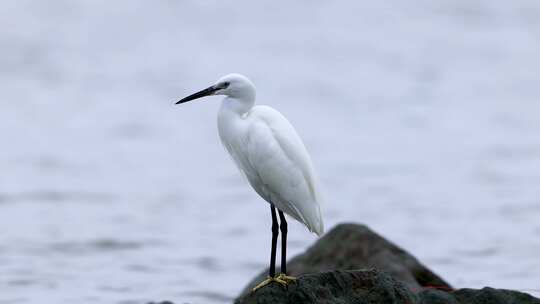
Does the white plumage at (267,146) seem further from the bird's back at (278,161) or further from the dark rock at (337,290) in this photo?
the dark rock at (337,290)

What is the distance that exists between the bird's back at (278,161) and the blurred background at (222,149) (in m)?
4.35

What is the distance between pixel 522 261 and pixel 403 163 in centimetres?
490

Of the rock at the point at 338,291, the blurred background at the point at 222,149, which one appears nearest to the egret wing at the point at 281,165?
the rock at the point at 338,291

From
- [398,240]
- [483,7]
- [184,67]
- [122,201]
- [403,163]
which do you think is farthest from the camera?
[483,7]

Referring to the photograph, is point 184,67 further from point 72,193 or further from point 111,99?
point 72,193

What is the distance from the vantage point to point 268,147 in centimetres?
730

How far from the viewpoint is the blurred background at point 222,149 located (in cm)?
1353

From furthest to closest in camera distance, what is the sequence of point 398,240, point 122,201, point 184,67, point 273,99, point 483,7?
point 483,7 → point 184,67 → point 273,99 → point 122,201 → point 398,240

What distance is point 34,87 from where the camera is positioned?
21.8 metres

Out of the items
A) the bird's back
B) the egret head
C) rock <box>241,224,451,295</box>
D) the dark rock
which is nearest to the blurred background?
rock <box>241,224,451,295</box>

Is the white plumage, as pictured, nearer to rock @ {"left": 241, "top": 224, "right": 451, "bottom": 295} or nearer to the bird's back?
the bird's back

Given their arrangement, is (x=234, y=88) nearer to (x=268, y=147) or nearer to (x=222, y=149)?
(x=268, y=147)

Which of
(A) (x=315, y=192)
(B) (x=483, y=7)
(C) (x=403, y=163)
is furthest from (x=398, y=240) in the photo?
(B) (x=483, y=7)

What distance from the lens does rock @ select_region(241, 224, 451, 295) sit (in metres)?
9.91
